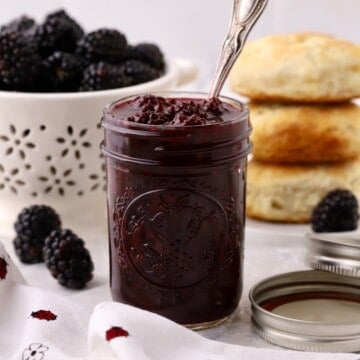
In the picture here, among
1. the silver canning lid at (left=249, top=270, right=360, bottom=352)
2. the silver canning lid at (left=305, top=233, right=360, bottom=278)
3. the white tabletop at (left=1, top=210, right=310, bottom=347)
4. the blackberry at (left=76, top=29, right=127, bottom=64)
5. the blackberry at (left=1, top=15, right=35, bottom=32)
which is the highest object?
the blackberry at (left=1, top=15, right=35, bottom=32)

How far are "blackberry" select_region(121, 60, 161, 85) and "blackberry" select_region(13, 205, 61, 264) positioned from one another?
0.33m

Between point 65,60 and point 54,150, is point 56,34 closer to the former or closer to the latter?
point 65,60

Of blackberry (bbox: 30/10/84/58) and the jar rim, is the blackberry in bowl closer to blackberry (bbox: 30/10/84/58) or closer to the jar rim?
blackberry (bbox: 30/10/84/58)

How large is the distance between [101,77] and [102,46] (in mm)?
62

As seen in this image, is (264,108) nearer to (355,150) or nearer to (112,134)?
(355,150)

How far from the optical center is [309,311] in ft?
4.63

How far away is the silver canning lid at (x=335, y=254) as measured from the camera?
140 centimetres

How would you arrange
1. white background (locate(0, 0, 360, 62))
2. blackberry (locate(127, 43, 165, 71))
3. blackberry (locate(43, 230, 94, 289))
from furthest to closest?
white background (locate(0, 0, 360, 62)) < blackberry (locate(127, 43, 165, 71)) < blackberry (locate(43, 230, 94, 289))

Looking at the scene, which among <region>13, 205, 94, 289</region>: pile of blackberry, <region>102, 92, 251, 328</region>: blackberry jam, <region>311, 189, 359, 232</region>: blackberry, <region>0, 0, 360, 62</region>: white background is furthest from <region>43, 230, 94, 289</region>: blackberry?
<region>0, 0, 360, 62</region>: white background

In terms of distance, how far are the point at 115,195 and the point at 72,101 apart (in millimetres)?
411

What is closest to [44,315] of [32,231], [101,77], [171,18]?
[32,231]

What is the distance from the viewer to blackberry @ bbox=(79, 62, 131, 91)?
1.76 m

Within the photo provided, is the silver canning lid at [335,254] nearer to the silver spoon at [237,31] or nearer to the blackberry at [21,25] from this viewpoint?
the silver spoon at [237,31]

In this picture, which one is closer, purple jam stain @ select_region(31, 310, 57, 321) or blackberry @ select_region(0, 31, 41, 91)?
purple jam stain @ select_region(31, 310, 57, 321)
